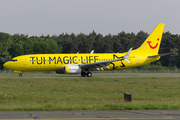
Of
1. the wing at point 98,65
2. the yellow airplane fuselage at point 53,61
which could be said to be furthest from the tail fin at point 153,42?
the wing at point 98,65

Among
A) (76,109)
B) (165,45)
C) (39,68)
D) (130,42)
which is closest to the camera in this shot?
(76,109)

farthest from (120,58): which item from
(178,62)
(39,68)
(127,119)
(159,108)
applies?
(178,62)

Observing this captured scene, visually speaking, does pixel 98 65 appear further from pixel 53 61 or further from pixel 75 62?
pixel 53 61

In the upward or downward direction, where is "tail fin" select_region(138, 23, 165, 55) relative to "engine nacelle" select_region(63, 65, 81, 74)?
upward

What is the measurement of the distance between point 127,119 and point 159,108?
139 inches

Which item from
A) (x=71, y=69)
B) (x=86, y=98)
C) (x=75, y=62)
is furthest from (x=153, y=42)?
(x=86, y=98)

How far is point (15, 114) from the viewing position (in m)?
12.2

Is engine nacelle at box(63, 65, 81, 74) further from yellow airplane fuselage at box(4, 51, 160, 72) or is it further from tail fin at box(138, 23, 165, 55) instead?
tail fin at box(138, 23, 165, 55)

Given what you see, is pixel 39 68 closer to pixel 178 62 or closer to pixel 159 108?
pixel 159 108

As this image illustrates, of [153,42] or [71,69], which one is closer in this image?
[71,69]

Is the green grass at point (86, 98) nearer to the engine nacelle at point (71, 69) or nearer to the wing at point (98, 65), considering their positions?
the engine nacelle at point (71, 69)

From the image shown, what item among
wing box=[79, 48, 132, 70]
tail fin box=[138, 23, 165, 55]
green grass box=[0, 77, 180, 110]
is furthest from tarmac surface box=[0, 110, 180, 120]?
tail fin box=[138, 23, 165, 55]

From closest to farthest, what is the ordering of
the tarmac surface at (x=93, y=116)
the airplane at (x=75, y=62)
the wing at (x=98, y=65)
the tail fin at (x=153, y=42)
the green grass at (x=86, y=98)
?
the tarmac surface at (x=93, y=116) → the green grass at (x=86, y=98) → the wing at (x=98, y=65) → the airplane at (x=75, y=62) → the tail fin at (x=153, y=42)

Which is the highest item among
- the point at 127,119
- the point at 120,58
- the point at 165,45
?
the point at 165,45
